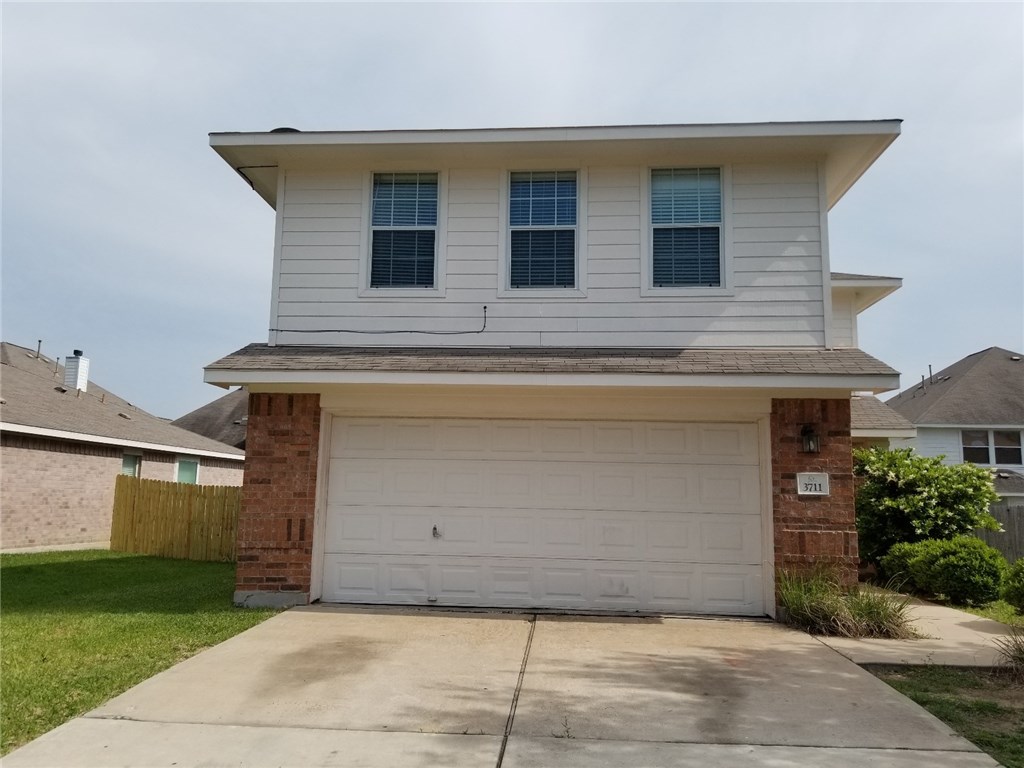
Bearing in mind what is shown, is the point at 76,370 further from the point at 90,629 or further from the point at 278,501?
the point at 90,629

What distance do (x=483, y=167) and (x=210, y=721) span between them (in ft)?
21.8

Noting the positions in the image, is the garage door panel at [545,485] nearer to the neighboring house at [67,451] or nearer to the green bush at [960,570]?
the green bush at [960,570]

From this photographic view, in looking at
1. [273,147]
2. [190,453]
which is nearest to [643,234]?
[273,147]

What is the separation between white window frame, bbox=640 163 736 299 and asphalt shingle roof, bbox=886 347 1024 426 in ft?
58.5

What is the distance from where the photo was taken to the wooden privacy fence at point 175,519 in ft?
44.7

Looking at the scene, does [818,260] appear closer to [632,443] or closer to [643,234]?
[643,234]

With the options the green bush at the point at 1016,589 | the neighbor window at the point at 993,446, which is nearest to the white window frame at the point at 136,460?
the green bush at the point at 1016,589

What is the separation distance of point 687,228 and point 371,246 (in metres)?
3.89

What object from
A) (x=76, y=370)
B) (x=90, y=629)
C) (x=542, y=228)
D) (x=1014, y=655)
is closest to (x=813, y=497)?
(x=1014, y=655)

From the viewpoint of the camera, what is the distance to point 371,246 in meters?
8.74

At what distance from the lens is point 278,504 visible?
26.6ft

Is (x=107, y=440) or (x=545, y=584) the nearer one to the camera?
(x=545, y=584)

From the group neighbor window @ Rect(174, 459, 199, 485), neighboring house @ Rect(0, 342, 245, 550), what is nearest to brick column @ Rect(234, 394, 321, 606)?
neighboring house @ Rect(0, 342, 245, 550)

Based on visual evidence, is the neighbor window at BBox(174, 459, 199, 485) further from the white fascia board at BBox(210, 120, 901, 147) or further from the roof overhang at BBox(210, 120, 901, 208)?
the white fascia board at BBox(210, 120, 901, 147)
